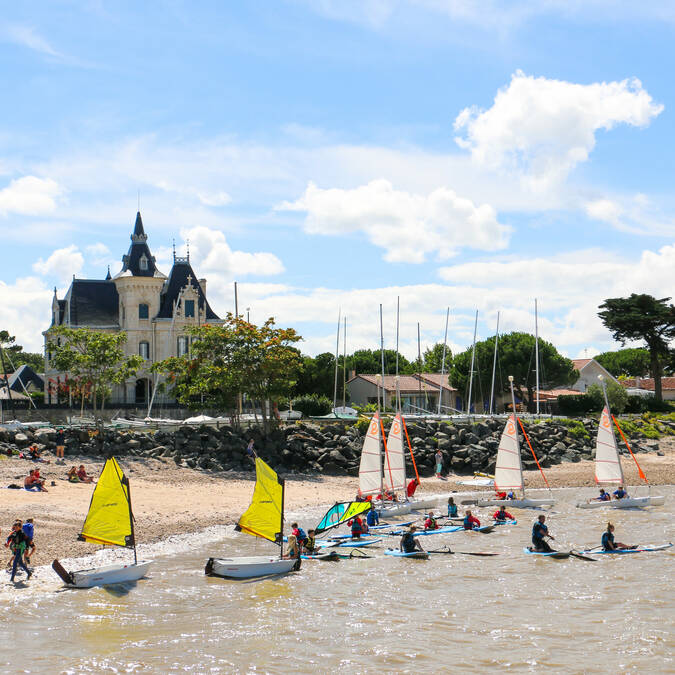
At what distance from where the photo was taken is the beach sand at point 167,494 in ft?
86.7

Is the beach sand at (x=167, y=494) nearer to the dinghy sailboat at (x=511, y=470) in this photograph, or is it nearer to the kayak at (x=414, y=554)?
the dinghy sailboat at (x=511, y=470)

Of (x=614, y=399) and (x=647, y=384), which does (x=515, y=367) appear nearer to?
(x=614, y=399)

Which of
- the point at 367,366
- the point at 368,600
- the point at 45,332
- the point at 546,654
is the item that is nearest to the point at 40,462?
the point at 368,600

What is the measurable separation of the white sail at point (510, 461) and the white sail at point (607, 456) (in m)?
4.28

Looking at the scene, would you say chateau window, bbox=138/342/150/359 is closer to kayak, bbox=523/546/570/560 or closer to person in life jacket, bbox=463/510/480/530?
person in life jacket, bbox=463/510/480/530

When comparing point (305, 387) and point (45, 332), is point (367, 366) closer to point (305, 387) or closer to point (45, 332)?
point (305, 387)

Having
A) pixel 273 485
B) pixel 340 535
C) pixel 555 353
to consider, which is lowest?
pixel 340 535

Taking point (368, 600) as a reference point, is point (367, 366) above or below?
above

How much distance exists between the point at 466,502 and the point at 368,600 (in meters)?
16.8

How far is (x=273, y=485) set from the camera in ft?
71.2

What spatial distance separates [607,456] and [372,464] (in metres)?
11.4

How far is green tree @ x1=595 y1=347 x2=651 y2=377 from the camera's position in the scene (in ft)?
438

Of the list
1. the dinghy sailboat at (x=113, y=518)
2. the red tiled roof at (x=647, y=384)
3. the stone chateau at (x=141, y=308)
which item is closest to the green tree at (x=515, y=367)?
the red tiled roof at (x=647, y=384)

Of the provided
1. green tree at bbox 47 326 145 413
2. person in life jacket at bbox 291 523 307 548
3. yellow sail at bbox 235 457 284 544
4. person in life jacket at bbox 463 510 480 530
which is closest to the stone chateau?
green tree at bbox 47 326 145 413
